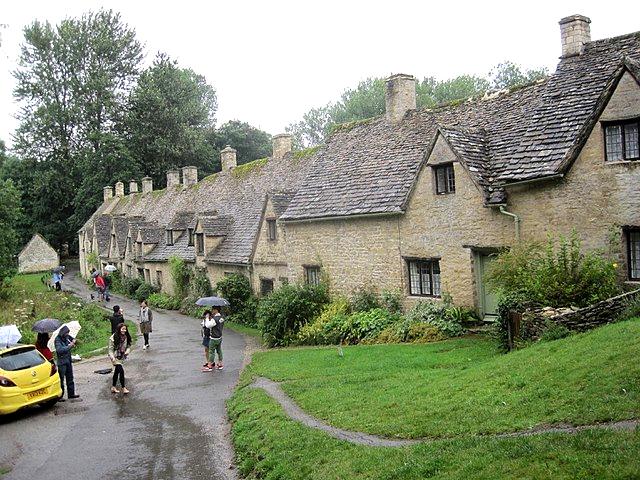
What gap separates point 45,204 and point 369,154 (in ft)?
188

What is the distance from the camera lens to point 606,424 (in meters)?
8.13

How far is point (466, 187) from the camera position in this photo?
2030 cm

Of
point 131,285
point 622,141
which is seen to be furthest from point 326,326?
point 131,285

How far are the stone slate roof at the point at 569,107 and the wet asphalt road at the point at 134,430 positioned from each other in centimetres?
1118

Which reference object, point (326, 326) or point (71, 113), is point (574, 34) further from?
point (71, 113)

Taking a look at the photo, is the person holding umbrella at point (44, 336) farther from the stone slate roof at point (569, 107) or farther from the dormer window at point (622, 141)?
the dormer window at point (622, 141)

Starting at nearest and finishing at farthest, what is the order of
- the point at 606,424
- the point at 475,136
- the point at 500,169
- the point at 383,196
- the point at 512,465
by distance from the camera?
the point at 512,465
the point at 606,424
the point at 500,169
the point at 475,136
the point at 383,196

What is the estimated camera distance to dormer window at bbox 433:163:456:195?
69.2ft

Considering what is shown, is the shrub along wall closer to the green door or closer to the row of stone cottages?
the row of stone cottages

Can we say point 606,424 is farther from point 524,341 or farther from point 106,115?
point 106,115

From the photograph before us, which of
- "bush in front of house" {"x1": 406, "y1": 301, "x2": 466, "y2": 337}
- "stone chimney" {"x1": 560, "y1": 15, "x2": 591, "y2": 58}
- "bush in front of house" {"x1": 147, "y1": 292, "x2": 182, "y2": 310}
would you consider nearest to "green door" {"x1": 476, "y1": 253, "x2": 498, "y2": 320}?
"bush in front of house" {"x1": 406, "y1": 301, "x2": 466, "y2": 337}

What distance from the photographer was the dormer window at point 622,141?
1666 centimetres

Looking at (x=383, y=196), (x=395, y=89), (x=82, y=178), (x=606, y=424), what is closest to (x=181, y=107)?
(x=82, y=178)

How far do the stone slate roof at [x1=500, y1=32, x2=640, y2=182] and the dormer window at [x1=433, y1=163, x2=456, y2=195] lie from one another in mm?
1923
